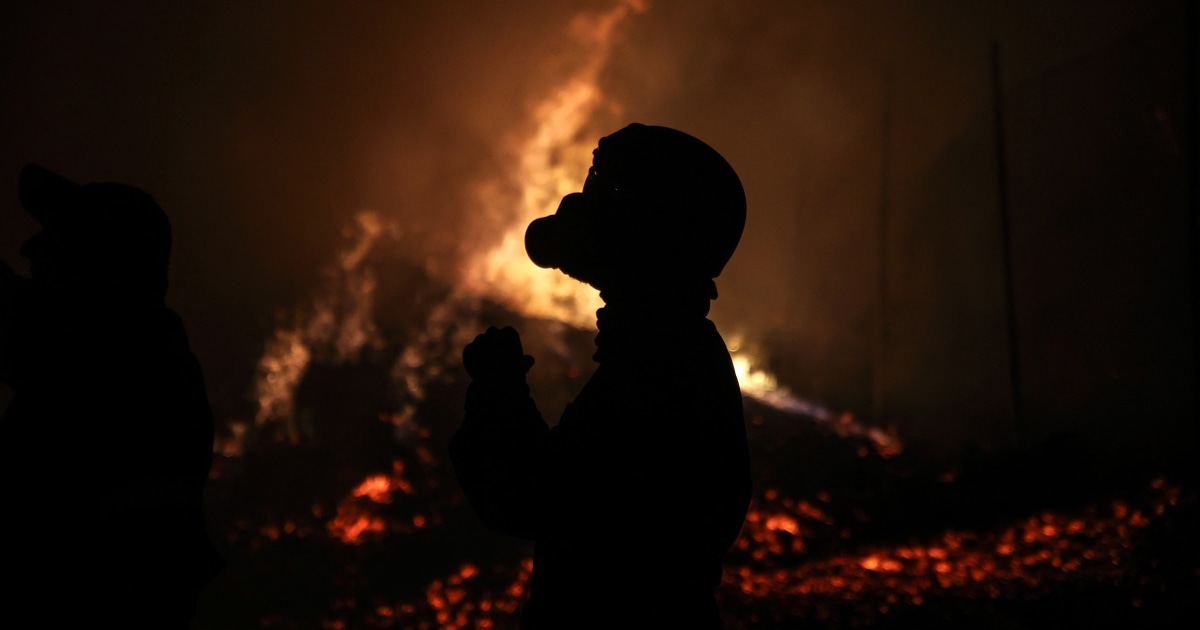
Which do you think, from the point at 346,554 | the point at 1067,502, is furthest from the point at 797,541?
the point at 346,554

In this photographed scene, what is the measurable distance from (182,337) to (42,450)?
1.66 ft

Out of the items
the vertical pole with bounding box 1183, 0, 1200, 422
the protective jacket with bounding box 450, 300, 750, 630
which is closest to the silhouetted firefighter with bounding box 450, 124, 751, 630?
the protective jacket with bounding box 450, 300, 750, 630

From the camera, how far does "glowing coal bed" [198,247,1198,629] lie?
716 centimetres

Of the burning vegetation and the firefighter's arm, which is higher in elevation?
the burning vegetation

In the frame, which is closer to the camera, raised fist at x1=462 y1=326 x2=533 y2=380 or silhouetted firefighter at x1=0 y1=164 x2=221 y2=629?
raised fist at x1=462 y1=326 x2=533 y2=380

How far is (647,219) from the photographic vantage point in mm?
1653

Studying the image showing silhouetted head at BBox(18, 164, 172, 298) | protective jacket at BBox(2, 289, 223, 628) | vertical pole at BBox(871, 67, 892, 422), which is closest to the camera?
protective jacket at BBox(2, 289, 223, 628)

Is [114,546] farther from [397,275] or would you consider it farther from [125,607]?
[397,275]

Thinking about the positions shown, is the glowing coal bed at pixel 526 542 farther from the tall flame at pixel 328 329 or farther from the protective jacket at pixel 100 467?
the protective jacket at pixel 100 467

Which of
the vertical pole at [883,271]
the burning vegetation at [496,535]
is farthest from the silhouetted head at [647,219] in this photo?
the vertical pole at [883,271]

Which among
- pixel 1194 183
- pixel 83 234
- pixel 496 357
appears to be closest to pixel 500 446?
pixel 496 357

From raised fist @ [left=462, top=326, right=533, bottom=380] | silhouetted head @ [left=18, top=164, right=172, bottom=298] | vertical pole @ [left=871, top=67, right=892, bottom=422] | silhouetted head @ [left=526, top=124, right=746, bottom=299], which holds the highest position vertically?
vertical pole @ [left=871, top=67, right=892, bottom=422]

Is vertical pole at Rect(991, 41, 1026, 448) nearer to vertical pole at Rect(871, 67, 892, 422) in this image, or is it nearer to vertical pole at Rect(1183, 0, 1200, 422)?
vertical pole at Rect(1183, 0, 1200, 422)

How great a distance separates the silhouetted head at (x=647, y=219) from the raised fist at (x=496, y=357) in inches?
8.7
